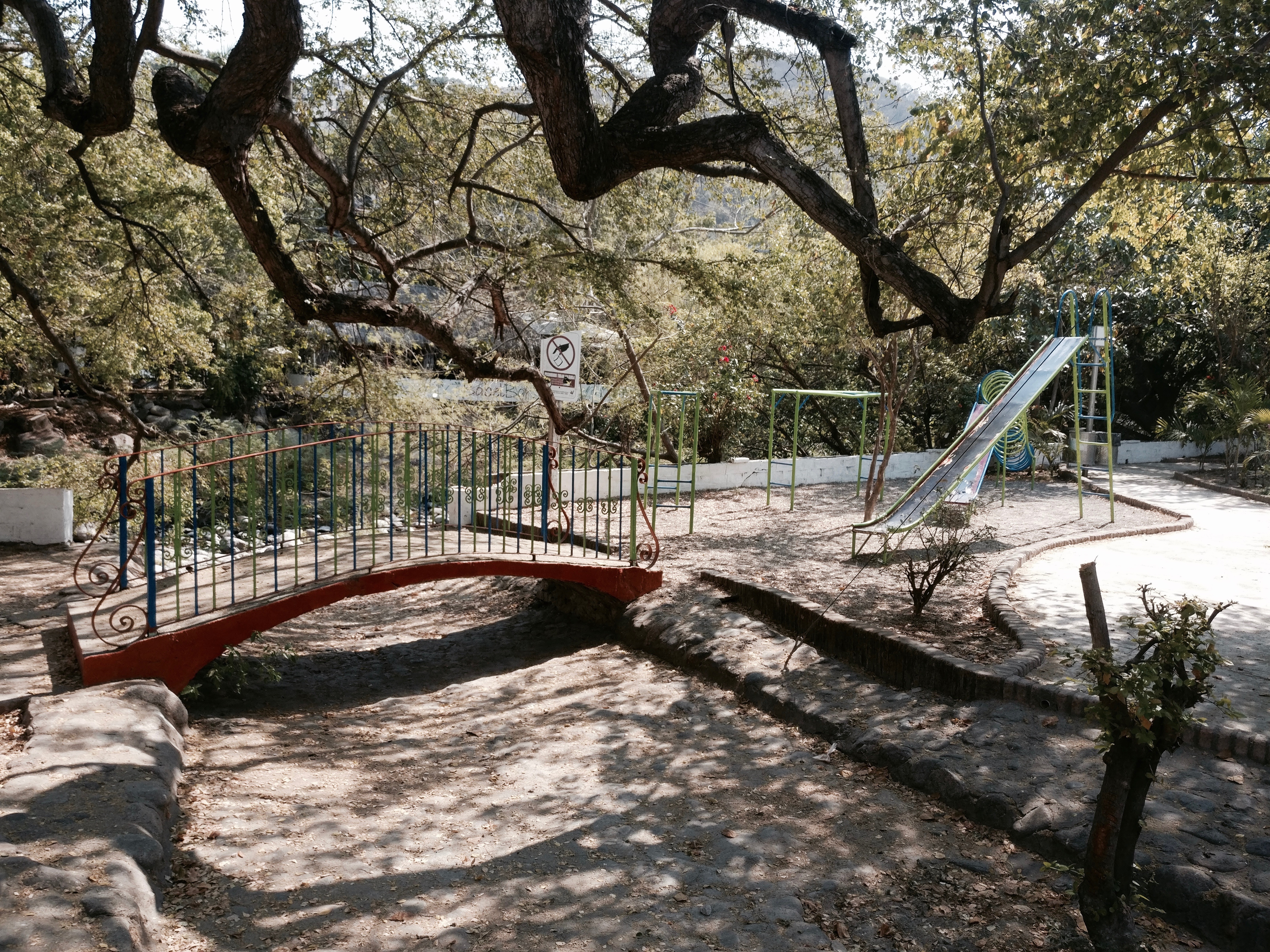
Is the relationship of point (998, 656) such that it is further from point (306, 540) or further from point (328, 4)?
point (328, 4)

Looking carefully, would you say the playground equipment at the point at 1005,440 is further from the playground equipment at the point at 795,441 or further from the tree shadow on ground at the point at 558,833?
the tree shadow on ground at the point at 558,833

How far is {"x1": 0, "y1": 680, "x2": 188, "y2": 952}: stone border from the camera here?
3.40m

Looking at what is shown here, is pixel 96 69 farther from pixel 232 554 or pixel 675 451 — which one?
pixel 675 451

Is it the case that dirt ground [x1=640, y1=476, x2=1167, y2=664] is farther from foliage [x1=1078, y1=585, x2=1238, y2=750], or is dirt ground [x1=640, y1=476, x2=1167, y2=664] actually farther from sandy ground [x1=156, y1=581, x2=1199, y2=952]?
foliage [x1=1078, y1=585, x2=1238, y2=750]

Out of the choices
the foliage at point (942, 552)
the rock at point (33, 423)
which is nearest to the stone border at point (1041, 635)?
the foliage at point (942, 552)

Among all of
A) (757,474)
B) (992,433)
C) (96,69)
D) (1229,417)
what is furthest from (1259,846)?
(1229,417)

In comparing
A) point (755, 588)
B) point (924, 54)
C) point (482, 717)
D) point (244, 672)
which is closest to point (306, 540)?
point (244, 672)

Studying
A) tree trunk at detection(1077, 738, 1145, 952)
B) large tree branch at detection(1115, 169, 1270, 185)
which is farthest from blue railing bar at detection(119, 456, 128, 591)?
large tree branch at detection(1115, 169, 1270, 185)

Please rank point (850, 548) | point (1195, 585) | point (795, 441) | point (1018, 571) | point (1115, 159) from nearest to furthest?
1. point (1115, 159)
2. point (1195, 585)
3. point (1018, 571)
4. point (850, 548)
5. point (795, 441)

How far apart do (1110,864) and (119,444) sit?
1700 cm

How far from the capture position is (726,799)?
17.1 ft

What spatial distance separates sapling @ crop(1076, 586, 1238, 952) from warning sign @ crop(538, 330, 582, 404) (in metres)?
6.16

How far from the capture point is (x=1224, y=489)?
52.2 ft

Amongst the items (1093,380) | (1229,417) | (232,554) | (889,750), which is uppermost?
(1093,380)
